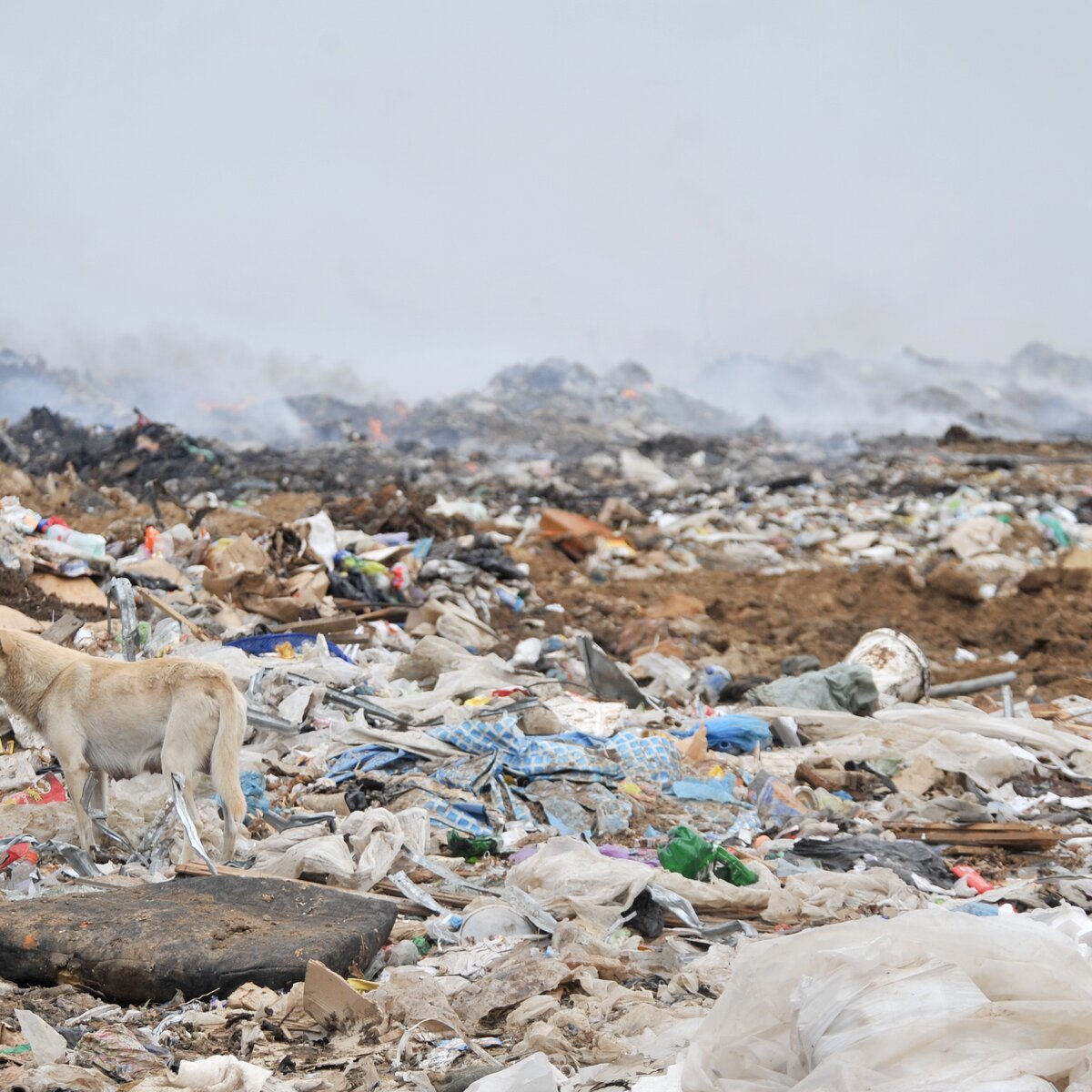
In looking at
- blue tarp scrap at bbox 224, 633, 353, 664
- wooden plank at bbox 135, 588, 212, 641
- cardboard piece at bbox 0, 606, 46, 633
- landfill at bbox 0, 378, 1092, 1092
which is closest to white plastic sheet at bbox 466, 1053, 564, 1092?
landfill at bbox 0, 378, 1092, 1092

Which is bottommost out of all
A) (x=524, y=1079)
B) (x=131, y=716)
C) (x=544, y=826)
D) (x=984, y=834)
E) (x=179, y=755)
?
(x=544, y=826)

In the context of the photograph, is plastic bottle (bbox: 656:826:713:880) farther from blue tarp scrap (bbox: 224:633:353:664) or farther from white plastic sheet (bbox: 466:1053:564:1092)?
blue tarp scrap (bbox: 224:633:353:664)

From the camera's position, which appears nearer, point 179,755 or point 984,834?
point 179,755

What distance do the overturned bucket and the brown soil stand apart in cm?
108

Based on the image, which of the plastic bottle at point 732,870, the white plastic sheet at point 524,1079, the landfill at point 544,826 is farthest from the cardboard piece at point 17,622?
the white plastic sheet at point 524,1079

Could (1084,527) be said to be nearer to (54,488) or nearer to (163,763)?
(54,488)

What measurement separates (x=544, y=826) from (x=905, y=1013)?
293cm

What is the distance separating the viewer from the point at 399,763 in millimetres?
5633

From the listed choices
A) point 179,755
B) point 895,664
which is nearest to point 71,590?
point 179,755

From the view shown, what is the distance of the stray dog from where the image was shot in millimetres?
4156

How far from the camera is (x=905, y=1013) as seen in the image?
7.40ft

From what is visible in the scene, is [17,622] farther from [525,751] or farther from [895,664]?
[895,664]

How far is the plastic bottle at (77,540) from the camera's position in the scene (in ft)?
29.6

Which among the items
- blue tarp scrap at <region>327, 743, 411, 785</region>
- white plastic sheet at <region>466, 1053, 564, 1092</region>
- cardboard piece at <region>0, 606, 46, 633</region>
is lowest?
blue tarp scrap at <region>327, 743, 411, 785</region>
